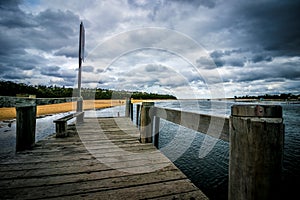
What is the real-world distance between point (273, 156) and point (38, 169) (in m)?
2.80

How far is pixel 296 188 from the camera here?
190 inches

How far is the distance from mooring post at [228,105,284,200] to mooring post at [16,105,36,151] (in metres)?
3.50

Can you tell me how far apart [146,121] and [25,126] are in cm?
239

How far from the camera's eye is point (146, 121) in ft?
11.8

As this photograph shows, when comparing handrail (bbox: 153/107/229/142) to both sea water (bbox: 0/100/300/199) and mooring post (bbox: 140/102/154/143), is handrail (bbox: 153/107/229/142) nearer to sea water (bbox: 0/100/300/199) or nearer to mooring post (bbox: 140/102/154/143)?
mooring post (bbox: 140/102/154/143)

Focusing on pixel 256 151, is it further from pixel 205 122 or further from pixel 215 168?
pixel 215 168

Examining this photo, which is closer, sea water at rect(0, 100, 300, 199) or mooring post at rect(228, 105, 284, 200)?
mooring post at rect(228, 105, 284, 200)

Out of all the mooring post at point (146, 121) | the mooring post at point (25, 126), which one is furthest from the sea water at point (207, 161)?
the mooring post at point (146, 121)

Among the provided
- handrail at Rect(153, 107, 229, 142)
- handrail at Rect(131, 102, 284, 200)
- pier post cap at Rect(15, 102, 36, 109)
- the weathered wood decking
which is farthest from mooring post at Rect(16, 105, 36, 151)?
handrail at Rect(131, 102, 284, 200)

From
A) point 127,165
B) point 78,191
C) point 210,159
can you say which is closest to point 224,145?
point 210,159

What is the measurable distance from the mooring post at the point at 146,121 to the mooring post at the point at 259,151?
2.69 meters

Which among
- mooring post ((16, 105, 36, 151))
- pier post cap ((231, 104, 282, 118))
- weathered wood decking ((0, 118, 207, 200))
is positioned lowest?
weathered wood decking ((0, 118, 207, 200))

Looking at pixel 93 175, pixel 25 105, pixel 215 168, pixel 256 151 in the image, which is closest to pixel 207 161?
pixel 215 168

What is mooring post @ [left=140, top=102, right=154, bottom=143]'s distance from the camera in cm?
358
